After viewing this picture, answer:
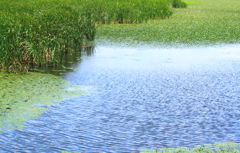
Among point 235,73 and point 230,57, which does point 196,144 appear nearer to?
point 235,73

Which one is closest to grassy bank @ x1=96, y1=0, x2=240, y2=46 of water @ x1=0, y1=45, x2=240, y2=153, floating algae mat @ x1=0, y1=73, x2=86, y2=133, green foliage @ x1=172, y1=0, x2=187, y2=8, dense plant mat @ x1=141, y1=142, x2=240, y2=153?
water @ x1=0, y1=45, x2=240, y2=153

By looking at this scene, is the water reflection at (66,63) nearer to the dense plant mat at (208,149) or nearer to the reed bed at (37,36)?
the reed bed at (37,36)

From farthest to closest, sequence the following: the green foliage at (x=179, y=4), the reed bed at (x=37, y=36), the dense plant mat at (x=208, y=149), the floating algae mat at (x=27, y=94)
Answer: the green foliage at (x=179, y=4) < the reed bed at (x=37, y=36) < the floating algae mat at (x=27, y=94) < the dense plant mat at (x=208, y=149)

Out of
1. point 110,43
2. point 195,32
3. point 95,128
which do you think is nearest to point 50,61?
point 110,43

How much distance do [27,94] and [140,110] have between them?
1629 millimetres

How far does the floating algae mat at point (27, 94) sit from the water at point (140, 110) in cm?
18

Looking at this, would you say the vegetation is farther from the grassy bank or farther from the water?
the grassy bank

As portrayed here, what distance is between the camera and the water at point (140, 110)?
12.6 ft

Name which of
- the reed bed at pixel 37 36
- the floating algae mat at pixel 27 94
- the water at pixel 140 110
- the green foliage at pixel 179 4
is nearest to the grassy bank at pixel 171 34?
the reed bed at pixel 37 36

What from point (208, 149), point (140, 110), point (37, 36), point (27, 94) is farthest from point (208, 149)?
point (37, 36)

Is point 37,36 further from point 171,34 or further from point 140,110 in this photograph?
point 171,34

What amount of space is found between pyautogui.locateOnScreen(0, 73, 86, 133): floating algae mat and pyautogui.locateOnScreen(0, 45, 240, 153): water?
181 millimetres

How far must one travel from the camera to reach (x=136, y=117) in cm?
456

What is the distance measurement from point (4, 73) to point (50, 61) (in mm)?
1279
